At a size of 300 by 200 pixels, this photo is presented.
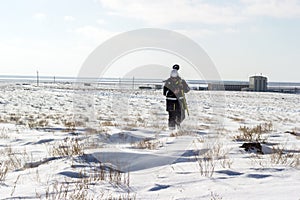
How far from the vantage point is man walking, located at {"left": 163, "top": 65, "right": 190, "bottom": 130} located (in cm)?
914

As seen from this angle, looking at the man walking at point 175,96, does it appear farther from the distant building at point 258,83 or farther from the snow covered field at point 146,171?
the distant building at point 258,83

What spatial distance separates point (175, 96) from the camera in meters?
9.40

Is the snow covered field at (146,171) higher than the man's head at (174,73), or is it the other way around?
the man's head at (174,73)

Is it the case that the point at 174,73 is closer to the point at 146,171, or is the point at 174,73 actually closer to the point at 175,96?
the point at 175,96

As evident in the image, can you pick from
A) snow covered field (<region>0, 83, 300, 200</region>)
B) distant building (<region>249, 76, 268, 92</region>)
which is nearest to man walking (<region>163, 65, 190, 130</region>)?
snow covered field (<region>0, 83, 300, 200</region>)

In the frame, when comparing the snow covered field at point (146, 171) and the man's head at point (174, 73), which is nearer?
the snow covered field at point (146, 171)

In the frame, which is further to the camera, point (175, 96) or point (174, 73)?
point (175, 96)

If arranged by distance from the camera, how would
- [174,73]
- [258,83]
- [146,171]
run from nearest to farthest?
[146,171], [174,73], [258,83]

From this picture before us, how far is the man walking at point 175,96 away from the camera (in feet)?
30.0

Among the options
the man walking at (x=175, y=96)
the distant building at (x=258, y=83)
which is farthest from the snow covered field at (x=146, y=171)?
the distant building at (x=258, y=83)

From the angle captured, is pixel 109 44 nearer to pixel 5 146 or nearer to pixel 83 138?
pixel 83 138

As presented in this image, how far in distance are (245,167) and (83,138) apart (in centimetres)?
390

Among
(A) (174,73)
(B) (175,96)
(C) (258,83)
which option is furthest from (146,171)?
(C) (258,83)

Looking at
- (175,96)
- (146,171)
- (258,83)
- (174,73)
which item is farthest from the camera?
(258,83)
